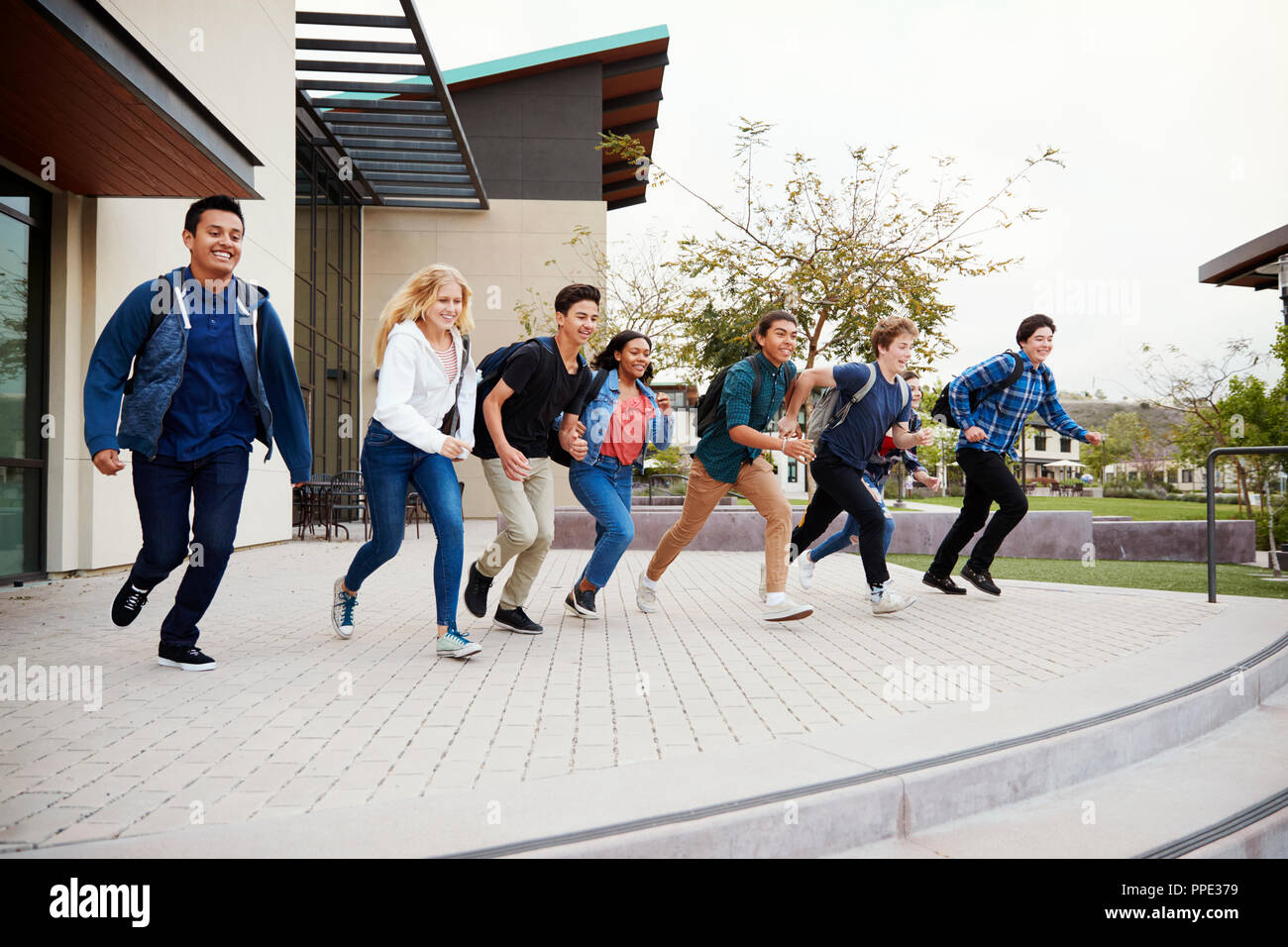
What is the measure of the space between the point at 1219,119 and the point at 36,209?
46.0 ft

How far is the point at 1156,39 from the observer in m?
10.4

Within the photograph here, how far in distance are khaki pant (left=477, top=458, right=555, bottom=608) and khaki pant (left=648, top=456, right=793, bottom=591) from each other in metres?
1.06

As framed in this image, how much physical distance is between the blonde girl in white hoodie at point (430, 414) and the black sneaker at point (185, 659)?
100cm

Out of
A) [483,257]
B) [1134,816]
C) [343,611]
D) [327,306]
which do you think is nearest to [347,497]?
[327,306]

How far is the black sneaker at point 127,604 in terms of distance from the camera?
446cm

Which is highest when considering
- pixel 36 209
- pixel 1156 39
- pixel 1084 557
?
pixel 1156 39

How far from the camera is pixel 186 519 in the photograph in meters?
4.42

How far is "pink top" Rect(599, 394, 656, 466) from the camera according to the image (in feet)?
19.4

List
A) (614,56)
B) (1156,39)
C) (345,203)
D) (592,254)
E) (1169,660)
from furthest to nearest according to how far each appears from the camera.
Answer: (614,56) → (592,254) → (345,203) → (1156,39) → (1169,660)

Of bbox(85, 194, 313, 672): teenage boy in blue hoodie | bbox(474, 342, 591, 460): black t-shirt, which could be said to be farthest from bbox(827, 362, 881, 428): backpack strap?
bbox(85, 194, 313, 672): teenage boy in blue hoodie

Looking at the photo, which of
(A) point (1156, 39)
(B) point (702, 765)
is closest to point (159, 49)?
(B) point (702, 765)

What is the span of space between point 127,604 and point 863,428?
15.0 feet

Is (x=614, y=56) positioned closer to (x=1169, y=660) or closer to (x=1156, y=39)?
(x=1156, y=39)
